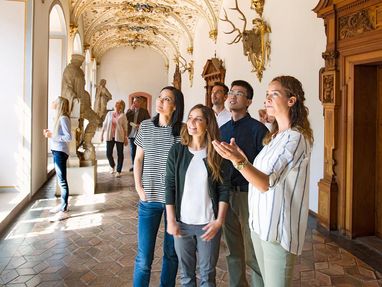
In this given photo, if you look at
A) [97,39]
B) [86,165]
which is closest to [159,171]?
[86,165]

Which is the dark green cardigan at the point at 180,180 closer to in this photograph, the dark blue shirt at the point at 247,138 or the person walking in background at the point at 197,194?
the person walking in background at the point at 197,194

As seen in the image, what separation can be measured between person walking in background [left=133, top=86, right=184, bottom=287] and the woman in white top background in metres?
0.74

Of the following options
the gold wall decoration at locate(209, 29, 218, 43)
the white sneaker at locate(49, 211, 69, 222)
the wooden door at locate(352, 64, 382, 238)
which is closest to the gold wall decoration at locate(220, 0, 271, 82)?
the wooden door at locate(352, 64, 382, 238)

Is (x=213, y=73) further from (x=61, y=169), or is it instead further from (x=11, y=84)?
(x=61, y=169)

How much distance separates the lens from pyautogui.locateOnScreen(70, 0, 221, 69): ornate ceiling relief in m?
11.0

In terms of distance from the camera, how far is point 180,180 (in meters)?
2.12

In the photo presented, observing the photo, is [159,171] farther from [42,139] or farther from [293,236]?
[42,139]

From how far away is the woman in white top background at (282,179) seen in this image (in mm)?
1633

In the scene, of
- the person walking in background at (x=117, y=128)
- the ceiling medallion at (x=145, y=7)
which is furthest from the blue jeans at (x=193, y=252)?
the ceiling medallion at (x=145, y=7)

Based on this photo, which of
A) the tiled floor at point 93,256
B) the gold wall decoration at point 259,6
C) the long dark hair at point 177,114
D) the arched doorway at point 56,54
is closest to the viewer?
the long dark hair at point 177,114

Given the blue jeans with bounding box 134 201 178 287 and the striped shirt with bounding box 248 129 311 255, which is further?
the blue jeans with bounding box 134 201 178 287

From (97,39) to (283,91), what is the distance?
55.8ft

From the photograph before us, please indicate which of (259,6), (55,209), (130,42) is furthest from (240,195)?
(130,42)

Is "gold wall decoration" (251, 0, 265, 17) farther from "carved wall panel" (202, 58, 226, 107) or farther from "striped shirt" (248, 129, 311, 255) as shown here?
"striped shirt" (248, 129, 311, 255)
